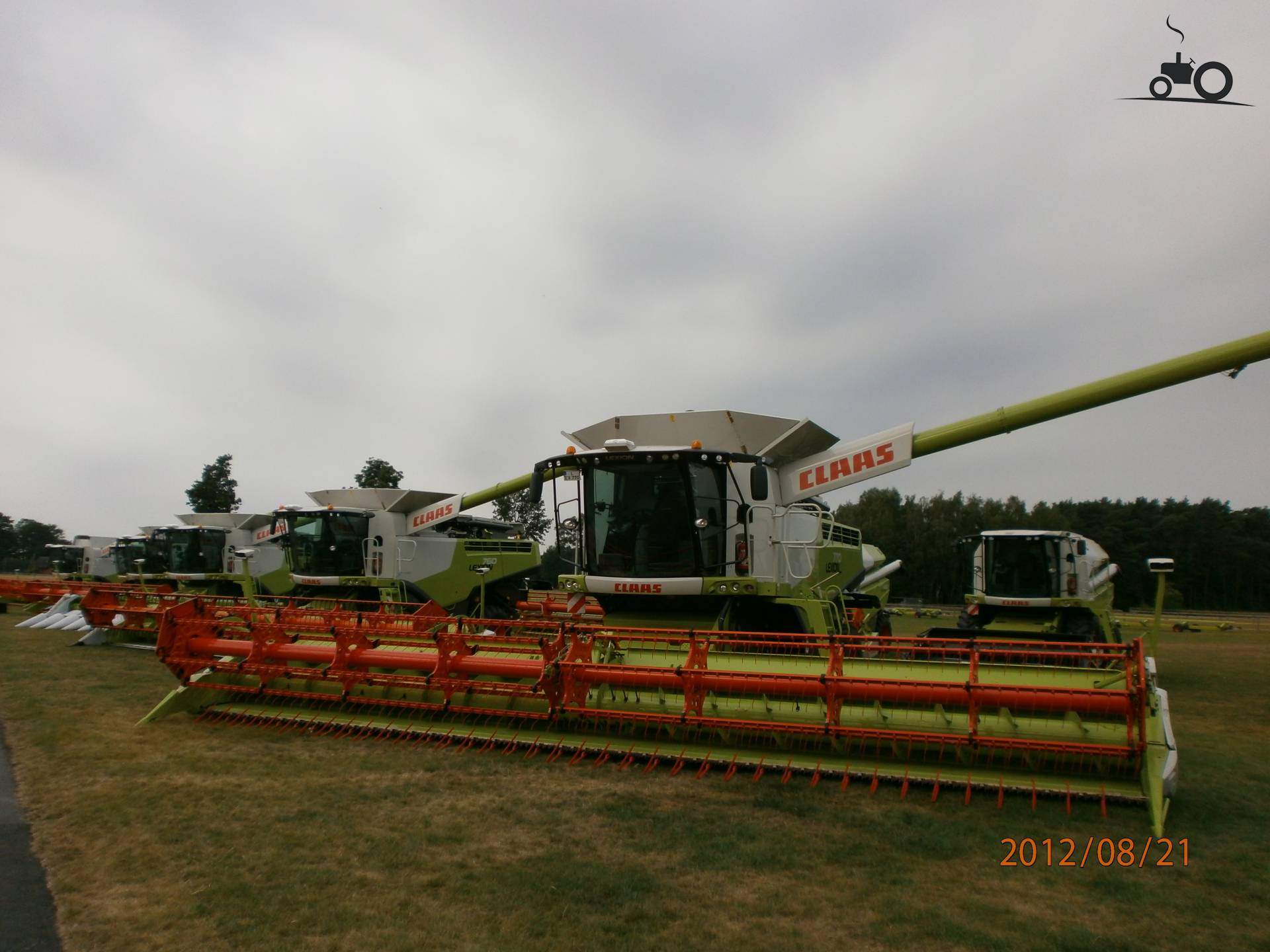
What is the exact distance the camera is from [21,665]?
1167 centimetres

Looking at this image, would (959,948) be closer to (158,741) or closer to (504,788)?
(504,788)

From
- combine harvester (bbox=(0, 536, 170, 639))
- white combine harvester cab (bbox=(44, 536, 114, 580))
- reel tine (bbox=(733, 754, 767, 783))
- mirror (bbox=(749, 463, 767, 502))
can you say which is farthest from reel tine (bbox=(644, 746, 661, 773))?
white combine harvester cab (bbox=(44, 536, 114, 580))

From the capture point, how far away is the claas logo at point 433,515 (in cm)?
1742

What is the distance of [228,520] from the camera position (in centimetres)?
2377

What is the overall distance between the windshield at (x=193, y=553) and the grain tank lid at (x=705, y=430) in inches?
625

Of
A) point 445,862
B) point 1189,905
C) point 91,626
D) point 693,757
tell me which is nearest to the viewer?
point 1189,905

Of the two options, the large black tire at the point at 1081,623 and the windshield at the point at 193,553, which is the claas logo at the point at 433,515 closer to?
the windshield at the point at 193,553

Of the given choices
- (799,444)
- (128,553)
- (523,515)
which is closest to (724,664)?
(799,444)

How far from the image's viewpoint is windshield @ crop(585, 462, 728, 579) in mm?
7938

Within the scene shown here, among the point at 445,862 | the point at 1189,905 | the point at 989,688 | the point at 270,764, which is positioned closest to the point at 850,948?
the point at 1189,905

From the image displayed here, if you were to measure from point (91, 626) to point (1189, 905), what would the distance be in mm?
17304

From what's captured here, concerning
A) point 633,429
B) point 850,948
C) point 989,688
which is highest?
point 633,429

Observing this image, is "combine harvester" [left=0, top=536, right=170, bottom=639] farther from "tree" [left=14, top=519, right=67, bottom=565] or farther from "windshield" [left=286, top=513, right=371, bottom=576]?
"tree" [left=14, top=519, right=67, bottom=565]

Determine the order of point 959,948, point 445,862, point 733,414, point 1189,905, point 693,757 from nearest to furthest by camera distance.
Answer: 1. point 959,948
2. point 1189,905
3. point 445,862
4. point 693,757
5. point 733,414
